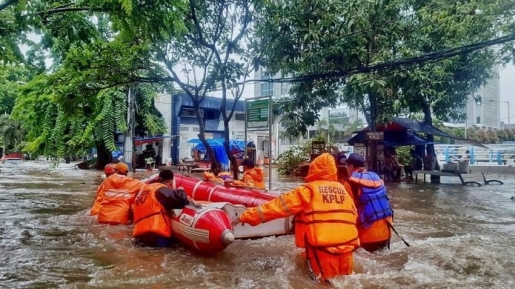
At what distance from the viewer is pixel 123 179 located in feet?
28.0

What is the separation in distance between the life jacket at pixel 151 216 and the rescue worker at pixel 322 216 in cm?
202

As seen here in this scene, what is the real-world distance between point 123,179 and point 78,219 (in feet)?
5.31

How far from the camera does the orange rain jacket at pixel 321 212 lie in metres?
4.52

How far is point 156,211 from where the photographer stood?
627 cm

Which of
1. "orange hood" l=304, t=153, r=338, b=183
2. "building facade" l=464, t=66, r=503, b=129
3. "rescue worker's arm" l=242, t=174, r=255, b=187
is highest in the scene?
"building facade" l=464, t=66, r=503, b=129

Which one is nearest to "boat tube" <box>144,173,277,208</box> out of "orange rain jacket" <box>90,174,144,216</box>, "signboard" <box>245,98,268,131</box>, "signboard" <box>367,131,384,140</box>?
"orange rain jacket" <box>90,174,144,216</box>

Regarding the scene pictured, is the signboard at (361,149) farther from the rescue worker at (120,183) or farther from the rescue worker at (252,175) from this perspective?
the rescue worker at (120,183)

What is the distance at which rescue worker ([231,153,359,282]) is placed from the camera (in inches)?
178

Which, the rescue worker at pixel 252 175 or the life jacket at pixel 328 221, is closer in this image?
the life jacket at pixel 328 221

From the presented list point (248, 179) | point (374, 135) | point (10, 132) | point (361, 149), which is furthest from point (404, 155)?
point (10, 132)

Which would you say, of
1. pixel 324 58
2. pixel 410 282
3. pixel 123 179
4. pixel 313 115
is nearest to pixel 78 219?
pixel 123 179

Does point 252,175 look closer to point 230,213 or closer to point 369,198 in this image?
point 230,213

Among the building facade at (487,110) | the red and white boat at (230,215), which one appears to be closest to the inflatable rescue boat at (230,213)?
the red and white boat at (230,215)

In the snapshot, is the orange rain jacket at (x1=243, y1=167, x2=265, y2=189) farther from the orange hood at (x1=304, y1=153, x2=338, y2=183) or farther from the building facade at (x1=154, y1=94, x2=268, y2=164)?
the building facade at (x1=154, y1=94, x2=268, y2=164)
